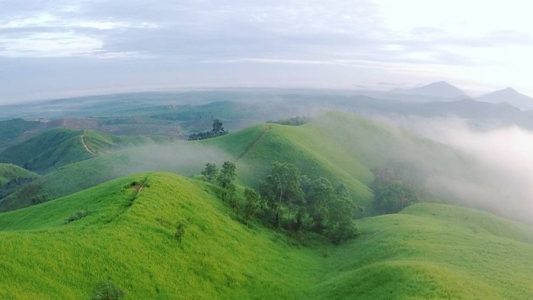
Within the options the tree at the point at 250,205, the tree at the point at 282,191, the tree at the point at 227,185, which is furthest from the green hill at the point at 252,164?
the tree at the point at 250,205

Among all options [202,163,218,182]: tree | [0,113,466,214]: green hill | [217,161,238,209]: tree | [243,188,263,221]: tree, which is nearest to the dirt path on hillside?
[0,113,466,214]: green hill

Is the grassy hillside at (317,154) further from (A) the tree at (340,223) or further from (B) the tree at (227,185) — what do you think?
(A) the tree at (340,223)

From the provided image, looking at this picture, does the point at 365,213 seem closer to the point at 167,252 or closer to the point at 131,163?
the point at 131,163

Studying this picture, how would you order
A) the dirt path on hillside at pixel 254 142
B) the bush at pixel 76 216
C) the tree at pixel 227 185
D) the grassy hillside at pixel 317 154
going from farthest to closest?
1. the dirt path on hillside at pixel 254 142
2. the grassy hillside at pixel 317 154
3. the tree at pixel 227 185
4. the bush at pixel 76 216

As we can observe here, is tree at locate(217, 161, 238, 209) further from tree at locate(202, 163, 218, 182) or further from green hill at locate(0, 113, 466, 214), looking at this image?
green hill at locate(0, 113, 466, 214)

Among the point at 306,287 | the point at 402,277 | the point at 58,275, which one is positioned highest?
the point at 58,275

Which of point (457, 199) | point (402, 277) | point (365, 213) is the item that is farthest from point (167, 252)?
point (457, 199)

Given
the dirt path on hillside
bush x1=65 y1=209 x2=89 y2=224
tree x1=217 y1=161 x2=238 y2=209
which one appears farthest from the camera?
the dirt path on hillside
